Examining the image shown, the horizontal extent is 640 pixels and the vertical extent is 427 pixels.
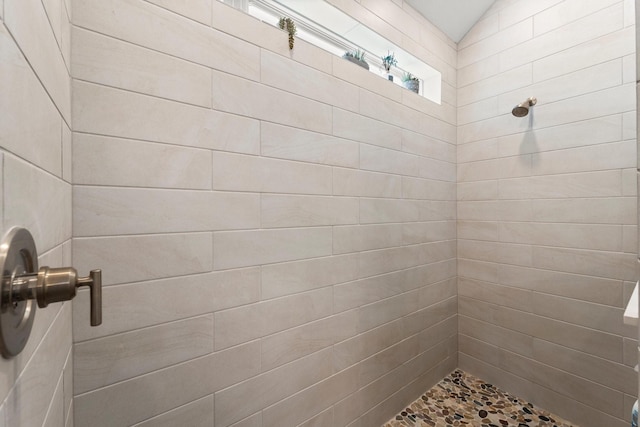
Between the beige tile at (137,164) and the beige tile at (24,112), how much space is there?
0.22m

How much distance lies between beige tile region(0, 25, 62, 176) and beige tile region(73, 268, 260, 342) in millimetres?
398

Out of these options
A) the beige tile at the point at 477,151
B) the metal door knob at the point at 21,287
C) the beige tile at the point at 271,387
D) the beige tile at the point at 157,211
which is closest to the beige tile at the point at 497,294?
the beige tile at the point at 477,151

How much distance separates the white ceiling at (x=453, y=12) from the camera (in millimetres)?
1650

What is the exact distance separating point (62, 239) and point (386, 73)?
163 centimetres

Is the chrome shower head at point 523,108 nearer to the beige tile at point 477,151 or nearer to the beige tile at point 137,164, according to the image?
the beige tile at point 477,151

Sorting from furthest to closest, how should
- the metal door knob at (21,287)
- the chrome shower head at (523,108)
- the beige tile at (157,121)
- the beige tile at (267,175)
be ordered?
1. the chrome shower head at (523,108)
2. the beige tile at (267,175)
3. the beige tile at (157,121)
4. the metal door knob at (21,287)

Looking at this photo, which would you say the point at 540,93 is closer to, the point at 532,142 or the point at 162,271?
the point at 532,142

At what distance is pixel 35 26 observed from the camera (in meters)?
0.42

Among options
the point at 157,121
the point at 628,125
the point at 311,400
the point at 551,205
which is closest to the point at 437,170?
the point at 551,205

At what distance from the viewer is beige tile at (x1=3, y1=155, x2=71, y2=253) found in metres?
0.32

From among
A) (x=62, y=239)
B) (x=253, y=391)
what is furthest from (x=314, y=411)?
(x=62, y=239)

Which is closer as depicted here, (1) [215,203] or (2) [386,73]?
(1) [215,203]

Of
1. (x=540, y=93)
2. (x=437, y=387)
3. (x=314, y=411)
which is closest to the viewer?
(x=314, y=411)

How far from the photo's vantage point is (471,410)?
61.4 inches
